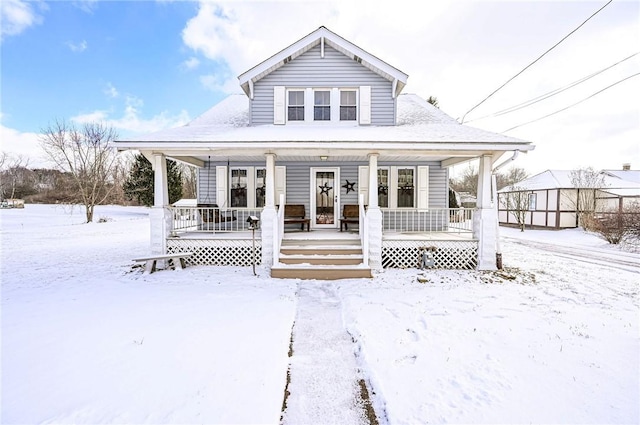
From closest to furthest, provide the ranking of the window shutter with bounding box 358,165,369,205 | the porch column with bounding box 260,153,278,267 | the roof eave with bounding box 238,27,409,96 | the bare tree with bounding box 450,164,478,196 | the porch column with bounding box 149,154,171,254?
the porch column with bounding box 260,153,278,267, the porch column with bounding box 149,154,171,254, the roof eave with bounding box 238,27,409,96, the window shutter with bounding box 358,165,369,205, the bare tree with bounding box 450,164,478,196

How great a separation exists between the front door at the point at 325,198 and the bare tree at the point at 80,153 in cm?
2038

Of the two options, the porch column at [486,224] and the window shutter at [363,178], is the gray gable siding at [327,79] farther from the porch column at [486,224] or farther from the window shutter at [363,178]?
the porch column at [486,224]

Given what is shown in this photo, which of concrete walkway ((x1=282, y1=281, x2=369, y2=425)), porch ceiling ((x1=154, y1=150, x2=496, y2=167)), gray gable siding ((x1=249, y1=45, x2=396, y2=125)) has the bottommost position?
concrete walkway ((x1=282, y1=281, x2=369, y2=425))

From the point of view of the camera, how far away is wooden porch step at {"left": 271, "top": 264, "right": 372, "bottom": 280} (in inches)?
273

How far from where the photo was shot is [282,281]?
664cm

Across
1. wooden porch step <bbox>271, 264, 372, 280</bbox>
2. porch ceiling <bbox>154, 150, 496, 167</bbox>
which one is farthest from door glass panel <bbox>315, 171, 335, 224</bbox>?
wooden porch step <bbox>271, 264, 372, 280</bbox>

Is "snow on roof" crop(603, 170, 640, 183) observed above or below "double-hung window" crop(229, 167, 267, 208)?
above

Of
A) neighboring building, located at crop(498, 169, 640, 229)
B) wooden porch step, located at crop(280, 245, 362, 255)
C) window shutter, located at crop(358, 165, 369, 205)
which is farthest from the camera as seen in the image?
neighboring building, located at crop(498, 169, 640, 229)

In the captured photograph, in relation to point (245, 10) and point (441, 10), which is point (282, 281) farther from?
point (441, 10)

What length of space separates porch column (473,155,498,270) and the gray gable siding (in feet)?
11.0

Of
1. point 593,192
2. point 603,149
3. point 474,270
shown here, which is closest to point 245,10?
point 474,270

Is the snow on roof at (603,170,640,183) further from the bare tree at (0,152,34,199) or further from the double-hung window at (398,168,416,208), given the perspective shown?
the bare tree at (0,152,34,199)

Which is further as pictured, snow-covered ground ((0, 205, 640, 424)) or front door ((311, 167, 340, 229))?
front door ((311, 167, 340, 229))

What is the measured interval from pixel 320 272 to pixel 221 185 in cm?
563
